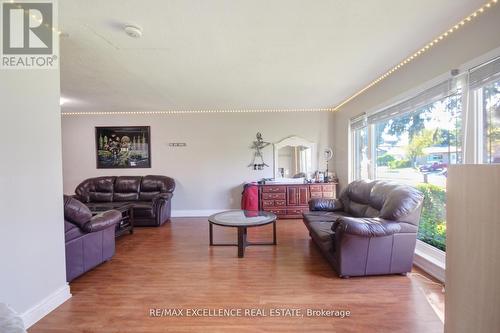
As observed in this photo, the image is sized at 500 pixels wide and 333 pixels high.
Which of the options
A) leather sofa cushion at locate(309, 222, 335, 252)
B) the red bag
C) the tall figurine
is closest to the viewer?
leather sofa cushion at locate(309, 222, 335, 252)

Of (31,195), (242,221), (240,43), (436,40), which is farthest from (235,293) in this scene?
(436,40)

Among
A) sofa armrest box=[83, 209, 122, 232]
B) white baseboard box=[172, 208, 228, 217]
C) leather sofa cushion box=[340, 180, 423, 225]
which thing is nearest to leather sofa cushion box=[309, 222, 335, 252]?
leather sofa cushion box=[340, 180, 423, 225]

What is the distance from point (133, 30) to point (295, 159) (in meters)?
4.27

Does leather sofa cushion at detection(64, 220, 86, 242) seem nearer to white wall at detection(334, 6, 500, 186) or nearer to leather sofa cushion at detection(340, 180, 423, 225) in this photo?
leather sofa cushion at detection(340, 180, 423, 225)

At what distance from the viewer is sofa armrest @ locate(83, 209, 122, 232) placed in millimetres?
2699

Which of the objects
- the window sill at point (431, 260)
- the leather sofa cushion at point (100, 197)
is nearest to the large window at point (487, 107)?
the window sill at point (431, 260)

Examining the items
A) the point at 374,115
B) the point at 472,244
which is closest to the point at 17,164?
the point at 472,244

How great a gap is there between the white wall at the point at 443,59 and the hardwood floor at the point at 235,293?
7.17 feet

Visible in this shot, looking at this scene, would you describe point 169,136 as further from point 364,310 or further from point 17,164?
point 364,310

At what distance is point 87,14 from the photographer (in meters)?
1.98

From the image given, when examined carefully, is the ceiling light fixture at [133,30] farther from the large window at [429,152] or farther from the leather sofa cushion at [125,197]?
the leather sofa cushion at [125,197]

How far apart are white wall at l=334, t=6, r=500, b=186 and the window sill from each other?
6.27 feet

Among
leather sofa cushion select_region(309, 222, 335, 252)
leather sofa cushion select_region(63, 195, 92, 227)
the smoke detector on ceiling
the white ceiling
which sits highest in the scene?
the white ceiling

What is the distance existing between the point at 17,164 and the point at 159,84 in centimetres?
235
